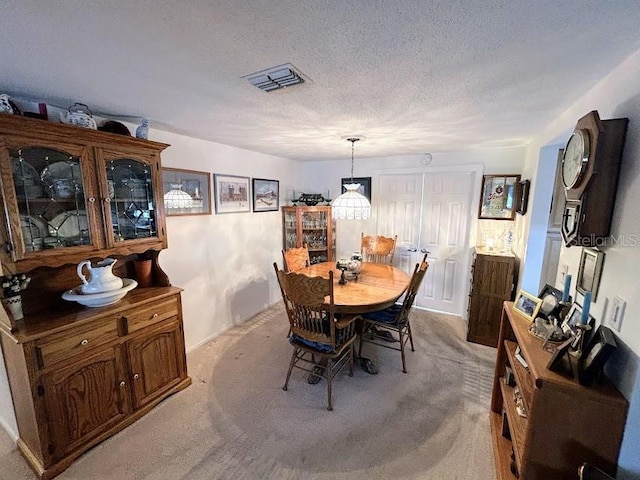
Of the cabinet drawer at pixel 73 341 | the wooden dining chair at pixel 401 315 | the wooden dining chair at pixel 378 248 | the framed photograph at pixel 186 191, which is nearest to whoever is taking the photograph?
the cabinet drawer at pixel 73 341

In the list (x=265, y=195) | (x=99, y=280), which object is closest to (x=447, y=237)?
(x=265, y=195)

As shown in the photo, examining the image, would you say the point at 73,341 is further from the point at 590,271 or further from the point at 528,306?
the point at 590,271

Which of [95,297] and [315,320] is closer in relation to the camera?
[95,297]

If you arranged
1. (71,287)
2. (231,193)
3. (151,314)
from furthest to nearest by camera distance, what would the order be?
(231,193), (151,314), (71,287)

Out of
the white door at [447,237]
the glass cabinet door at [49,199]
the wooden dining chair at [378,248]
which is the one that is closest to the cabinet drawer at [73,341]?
the glass cabinet door at [49,199]

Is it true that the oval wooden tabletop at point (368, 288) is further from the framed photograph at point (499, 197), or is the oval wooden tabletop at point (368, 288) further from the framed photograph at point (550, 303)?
the framed photograph at point (499, 197)

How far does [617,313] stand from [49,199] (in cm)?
294

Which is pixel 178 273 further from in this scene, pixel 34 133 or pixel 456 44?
pixel 456 44

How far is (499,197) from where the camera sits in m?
3.29

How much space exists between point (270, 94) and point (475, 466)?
2.54 meters

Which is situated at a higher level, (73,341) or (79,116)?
(79,116)

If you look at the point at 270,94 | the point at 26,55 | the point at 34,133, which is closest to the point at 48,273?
the point at 34,133

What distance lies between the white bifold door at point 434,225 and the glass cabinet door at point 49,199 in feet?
11.0

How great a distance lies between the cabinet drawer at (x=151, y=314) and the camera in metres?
1.91
